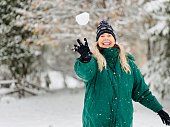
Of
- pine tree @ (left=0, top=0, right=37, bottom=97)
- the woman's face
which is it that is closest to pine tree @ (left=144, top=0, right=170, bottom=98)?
pine tree @ (left=0, top=0, right=37, bottom=97)

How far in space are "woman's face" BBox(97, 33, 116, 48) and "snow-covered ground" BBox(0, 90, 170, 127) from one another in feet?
18.5

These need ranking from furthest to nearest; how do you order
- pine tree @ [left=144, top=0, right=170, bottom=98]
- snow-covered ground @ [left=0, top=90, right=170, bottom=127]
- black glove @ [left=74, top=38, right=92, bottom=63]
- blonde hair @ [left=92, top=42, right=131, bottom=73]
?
pine tree @ [left=144, top=0, right=170, bottom=98]
snow-covered ground @ [left=0, top=90, right=170, bottom=127]
blonde hair @ [left=92, top=42, right=131, bottom=73]
black glove @ [left=74, top=38, right=92, bottom=63]

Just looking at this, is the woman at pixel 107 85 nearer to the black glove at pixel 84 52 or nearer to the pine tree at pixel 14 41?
the black glove at pixel 84 52

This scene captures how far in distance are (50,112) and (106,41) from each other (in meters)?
8.44

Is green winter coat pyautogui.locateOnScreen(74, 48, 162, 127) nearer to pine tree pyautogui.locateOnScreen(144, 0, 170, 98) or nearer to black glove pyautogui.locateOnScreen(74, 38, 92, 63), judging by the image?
black glove pyautogui.locateOnScreen(74, 38, 92, 63)

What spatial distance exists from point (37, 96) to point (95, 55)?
42.9 ft

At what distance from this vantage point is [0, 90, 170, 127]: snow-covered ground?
10.7 metres

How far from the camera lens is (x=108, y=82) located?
4547 millimetres

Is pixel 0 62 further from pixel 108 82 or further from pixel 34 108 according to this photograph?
pixel 108 82

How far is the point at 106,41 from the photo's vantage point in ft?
15.3

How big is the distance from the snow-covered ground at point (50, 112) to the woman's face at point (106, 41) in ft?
18.5

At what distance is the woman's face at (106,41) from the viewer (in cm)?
466

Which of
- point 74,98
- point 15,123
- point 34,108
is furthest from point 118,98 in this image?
point 74,98

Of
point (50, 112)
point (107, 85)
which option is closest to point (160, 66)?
point (50, 112)
